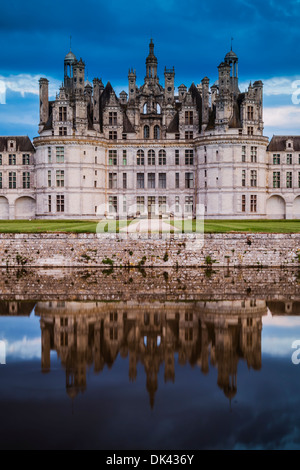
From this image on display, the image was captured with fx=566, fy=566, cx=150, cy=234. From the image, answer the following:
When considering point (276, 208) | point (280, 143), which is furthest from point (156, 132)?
point (276, 208)

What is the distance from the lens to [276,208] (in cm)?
6022

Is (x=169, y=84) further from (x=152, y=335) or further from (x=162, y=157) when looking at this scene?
(x=152, y=335)

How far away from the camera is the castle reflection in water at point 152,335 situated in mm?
13258

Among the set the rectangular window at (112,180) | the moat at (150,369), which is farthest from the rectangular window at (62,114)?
the moat at (150,369)

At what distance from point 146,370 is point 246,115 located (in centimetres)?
4651

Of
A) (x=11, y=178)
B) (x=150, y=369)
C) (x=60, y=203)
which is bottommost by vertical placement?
(x=150, y=369)

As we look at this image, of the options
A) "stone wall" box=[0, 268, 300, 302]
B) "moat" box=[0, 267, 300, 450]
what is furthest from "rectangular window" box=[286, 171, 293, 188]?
"moat" box=[0, 267, 300, 450]

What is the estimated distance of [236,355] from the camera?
14188 millimetres

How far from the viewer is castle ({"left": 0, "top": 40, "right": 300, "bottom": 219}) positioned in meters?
55.6

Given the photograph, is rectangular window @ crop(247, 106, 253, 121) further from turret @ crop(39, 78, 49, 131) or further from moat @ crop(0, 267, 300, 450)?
moat @ crop(0, 267, 300, 450)

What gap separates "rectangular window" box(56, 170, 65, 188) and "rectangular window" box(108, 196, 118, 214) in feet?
17.7

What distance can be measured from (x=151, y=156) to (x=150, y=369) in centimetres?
4726

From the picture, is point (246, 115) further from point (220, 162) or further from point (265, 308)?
point (265, 308)

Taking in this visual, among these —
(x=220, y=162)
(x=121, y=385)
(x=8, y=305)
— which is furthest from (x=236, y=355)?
(x=220, y=162)
